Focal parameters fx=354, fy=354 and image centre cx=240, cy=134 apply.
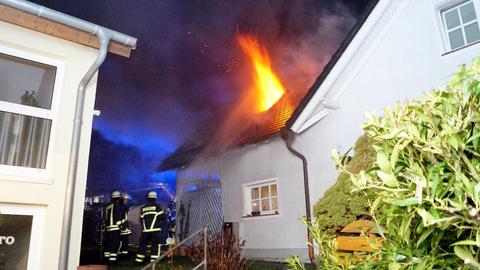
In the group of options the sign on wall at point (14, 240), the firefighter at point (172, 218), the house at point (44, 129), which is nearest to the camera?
the sign on wall at point (14, 240)

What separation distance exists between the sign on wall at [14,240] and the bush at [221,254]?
3603mm

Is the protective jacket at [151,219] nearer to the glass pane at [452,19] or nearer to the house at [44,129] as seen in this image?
the house at [44,129]

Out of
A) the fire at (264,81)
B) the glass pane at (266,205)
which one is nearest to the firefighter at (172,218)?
the glass pane at (266,205)

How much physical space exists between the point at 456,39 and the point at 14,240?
8.40m

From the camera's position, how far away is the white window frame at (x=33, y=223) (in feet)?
12.6

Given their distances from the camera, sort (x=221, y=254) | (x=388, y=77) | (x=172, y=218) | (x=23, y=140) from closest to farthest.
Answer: (x=23, y=140) < (x=221, y=254) < (x=388, y=77) < (x=172, y=218)

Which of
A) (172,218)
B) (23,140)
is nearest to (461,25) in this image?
(23,140)

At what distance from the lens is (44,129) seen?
4270mm

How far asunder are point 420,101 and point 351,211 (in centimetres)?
457

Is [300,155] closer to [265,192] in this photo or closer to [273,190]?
[273,190]

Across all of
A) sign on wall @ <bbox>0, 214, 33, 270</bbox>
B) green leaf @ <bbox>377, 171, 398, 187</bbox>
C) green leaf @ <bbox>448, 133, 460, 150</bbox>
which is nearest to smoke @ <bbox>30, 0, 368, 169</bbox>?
sign on wall @ <bbox>0, 214, 33, 270</bbox>

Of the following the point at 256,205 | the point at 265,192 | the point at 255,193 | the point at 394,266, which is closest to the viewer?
the point at 394,266

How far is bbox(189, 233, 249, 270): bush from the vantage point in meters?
6.74

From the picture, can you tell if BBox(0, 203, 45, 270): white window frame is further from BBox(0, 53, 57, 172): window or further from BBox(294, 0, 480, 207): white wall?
BBox(294, 0, 480, 207): white wall
